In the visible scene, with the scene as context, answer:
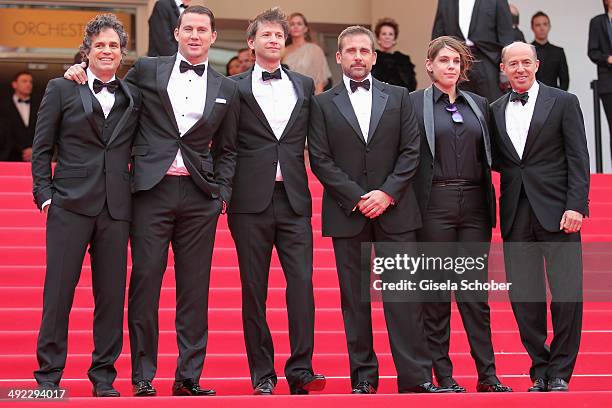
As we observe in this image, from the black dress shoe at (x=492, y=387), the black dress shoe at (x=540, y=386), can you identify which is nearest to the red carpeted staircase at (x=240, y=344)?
the black dress shoe at (x=540, y=386)

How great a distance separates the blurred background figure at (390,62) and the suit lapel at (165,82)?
5.06 meters

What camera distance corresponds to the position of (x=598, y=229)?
9781mm

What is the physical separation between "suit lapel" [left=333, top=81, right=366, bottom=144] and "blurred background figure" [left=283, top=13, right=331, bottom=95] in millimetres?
5329

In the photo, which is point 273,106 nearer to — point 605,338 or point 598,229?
point 605,338

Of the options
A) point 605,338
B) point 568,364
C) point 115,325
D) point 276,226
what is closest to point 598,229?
point 605,338

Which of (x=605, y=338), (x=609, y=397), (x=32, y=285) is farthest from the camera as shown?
(x=32, y=285)

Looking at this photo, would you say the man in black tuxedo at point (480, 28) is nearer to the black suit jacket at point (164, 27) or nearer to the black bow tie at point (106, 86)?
the black suit jacket at point (164, 27)

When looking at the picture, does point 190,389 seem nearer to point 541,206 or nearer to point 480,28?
point 541,206

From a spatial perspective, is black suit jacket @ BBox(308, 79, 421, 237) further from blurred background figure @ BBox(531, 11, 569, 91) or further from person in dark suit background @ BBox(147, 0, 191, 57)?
blurred background figure @ BBox(531, 11, 569, 91)

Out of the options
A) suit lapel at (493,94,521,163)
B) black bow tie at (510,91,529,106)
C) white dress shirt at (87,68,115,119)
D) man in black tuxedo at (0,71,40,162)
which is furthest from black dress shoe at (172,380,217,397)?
man in black tuxedo at (0,71,40,162)

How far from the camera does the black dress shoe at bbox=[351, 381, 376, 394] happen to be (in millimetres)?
6309

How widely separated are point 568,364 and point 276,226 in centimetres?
175

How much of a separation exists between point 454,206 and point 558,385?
43.6 inches

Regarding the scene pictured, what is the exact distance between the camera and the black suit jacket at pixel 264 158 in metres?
6.47
